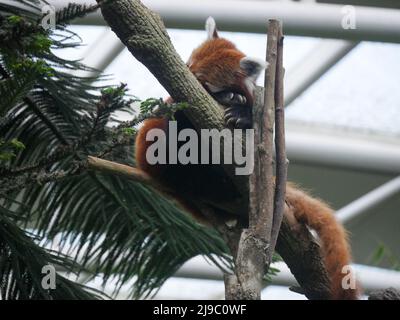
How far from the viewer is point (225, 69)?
4977 millimetres

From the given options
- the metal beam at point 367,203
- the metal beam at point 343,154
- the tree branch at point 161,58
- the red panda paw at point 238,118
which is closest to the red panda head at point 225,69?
the red panda paw at point 238,118

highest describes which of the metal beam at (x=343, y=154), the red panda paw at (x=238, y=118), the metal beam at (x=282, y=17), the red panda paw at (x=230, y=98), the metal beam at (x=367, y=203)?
the metal beam at (x=282, y=17)

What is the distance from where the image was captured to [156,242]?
227 inches

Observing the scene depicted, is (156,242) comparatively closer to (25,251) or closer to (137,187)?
(137,187)

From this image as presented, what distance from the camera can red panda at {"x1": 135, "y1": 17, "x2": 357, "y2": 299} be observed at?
4.30 meters

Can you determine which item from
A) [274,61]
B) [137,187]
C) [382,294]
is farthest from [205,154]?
[137,187]

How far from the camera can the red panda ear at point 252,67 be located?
4867 millimetres

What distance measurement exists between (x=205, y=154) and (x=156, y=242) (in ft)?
5.68

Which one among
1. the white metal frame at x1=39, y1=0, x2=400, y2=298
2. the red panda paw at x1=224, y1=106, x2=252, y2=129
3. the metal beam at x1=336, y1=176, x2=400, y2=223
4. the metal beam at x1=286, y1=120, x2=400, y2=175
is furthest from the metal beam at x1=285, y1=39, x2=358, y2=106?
the red panda paw at x1=224, y1=106, x2=252, y2=129

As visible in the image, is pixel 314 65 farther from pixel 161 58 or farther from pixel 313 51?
pixel 161 58

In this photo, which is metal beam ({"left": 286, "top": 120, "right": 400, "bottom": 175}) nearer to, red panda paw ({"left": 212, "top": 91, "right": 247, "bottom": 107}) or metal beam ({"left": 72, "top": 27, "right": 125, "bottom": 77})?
metal beam ({"left": 72, "top": 27, "right": 125, "bottom": 77})

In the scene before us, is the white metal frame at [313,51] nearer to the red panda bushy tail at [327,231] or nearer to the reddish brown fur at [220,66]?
the reddish brown fur at [220,66]

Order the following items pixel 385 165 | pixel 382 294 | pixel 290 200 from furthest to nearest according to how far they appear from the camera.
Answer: pixel 385 165, pixel 290 200, pixel 382 294

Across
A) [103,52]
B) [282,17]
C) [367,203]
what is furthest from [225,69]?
[367,203]
